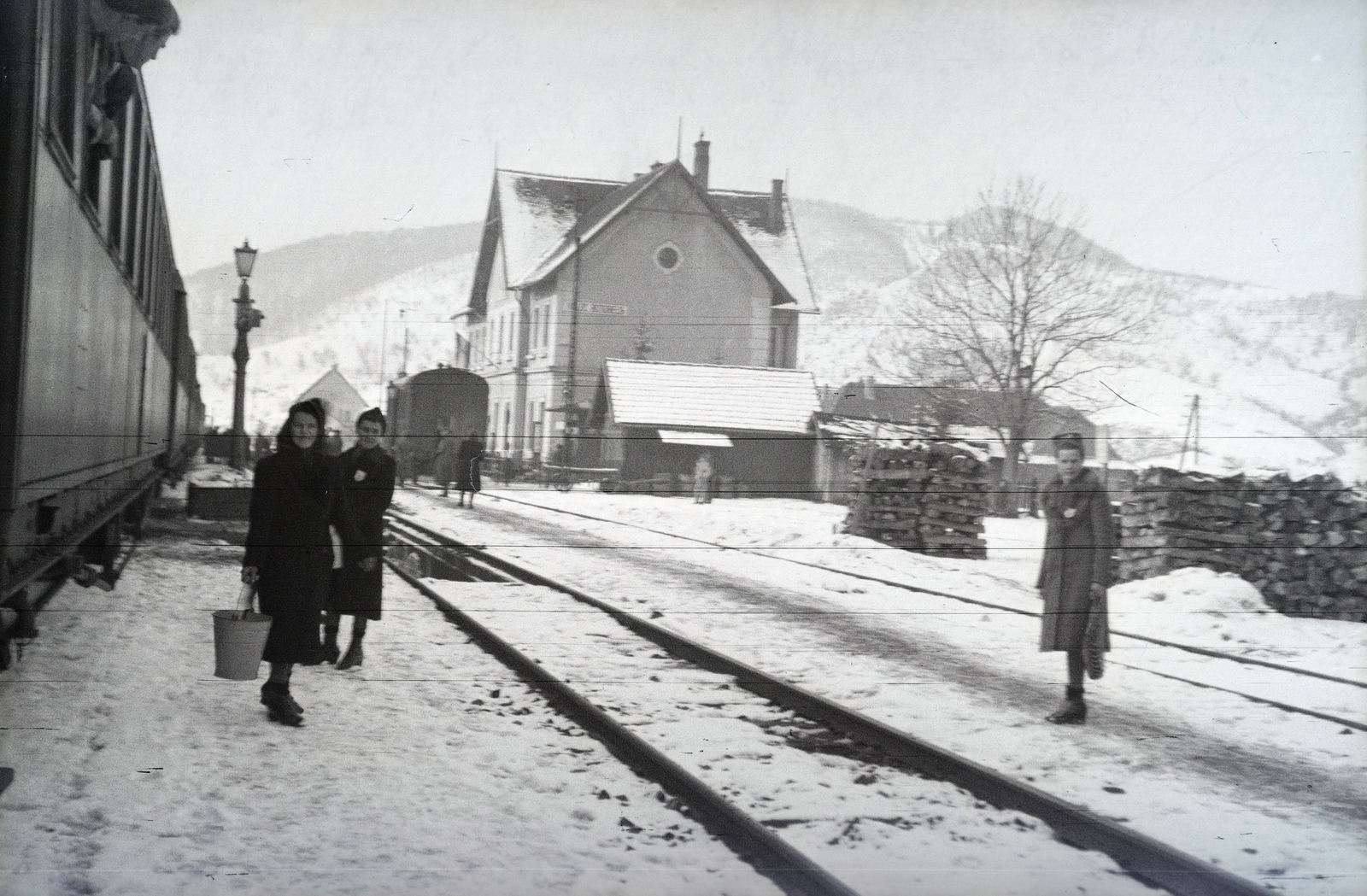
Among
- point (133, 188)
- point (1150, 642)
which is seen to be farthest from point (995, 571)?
point (133, 188)

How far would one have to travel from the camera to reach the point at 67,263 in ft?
16.3

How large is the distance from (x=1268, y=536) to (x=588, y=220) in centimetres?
608

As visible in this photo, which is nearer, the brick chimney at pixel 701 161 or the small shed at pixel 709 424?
the small shed at pixel 709 424

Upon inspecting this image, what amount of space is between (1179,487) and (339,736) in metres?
6.57

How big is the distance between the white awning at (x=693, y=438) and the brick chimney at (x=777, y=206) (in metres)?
1.28

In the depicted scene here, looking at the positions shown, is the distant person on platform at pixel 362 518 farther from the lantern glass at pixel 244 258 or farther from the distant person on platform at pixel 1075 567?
the distant person on platform at pixel 1075 567

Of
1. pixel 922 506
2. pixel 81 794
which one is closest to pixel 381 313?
pixel 81 794

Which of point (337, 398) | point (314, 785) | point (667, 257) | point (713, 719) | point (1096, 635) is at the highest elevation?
point (667, 257)

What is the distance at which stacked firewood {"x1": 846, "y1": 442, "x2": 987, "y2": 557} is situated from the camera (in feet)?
22.6

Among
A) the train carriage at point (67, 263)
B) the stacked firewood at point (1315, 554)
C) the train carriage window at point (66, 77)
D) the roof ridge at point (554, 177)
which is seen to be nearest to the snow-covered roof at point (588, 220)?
the roof ridge at point (554, 177)

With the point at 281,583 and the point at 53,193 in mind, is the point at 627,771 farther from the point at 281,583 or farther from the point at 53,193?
the point at 53,193

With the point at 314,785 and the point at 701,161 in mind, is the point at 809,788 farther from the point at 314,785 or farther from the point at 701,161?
the point at 701,161

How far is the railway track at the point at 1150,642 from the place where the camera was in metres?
6.50

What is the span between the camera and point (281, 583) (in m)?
6.14
